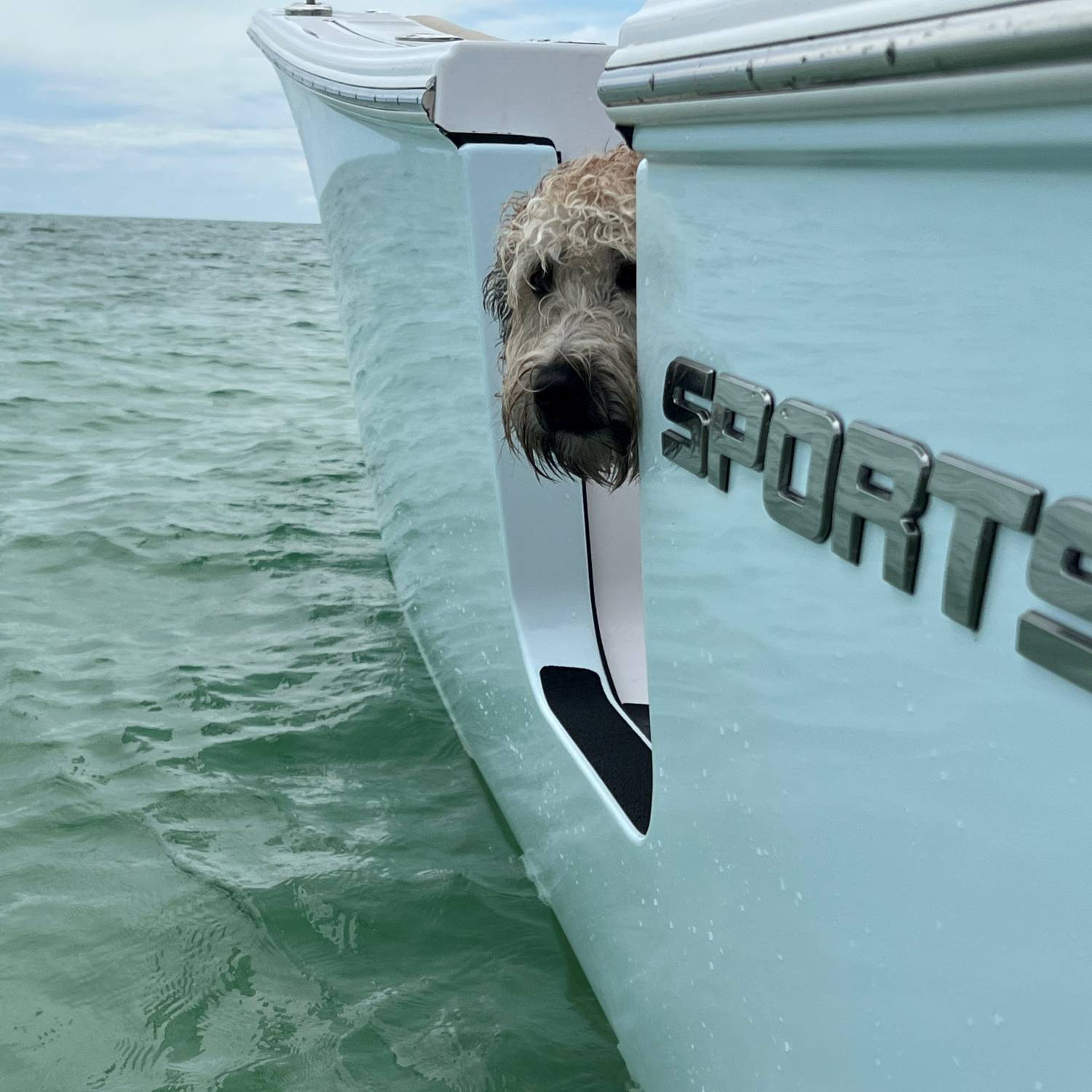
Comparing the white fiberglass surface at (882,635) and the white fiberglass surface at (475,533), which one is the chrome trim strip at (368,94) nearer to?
the white fiberglass surface at (475,533)

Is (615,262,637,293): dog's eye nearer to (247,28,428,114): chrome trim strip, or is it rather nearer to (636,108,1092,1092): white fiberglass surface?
(636,108,1092,1092): white fiberglass surface

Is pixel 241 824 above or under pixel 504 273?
under

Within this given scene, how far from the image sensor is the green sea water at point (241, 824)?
6.91 feet

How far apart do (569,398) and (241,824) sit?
1666 mm

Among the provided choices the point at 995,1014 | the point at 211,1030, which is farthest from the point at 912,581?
the point at 211,1030

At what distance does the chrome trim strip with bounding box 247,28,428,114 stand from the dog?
15.7 inches

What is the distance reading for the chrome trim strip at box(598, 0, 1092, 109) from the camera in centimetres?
68

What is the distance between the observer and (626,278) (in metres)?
1.75

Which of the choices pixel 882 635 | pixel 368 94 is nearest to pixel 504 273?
pixel 368 94

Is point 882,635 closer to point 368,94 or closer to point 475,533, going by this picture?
point 475,533

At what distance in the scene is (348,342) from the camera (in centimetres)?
388

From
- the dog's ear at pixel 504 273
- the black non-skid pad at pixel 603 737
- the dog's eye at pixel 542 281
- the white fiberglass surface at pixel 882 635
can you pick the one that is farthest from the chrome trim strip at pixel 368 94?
the black non-skid pad at pixel 603 737

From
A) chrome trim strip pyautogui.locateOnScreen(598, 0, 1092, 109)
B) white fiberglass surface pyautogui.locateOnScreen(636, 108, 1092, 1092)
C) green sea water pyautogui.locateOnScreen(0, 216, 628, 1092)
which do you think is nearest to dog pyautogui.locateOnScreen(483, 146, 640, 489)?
white fiberglass surface pyautogui.locateOnScreen(636, 108, 1092, 1092)

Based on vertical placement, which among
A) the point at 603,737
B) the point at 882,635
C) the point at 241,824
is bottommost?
the point at 241,824
